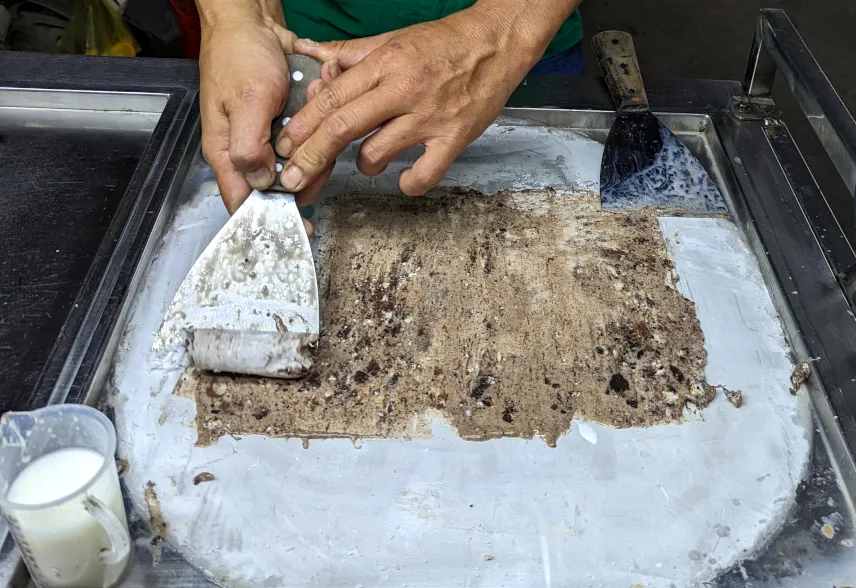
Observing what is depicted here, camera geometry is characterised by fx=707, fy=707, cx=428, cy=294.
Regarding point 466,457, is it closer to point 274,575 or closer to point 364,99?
point 274,575

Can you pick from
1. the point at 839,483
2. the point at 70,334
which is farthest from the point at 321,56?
the point at 839,483

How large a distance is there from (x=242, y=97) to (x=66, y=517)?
55 centimetres

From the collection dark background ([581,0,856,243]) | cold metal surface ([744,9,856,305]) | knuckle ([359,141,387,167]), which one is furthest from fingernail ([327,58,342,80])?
dark background ([581,0,856,243])

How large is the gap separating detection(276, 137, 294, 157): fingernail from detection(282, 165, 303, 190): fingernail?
27mm

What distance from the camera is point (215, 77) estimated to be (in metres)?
0.95

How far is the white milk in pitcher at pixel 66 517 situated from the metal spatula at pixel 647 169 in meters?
0.74

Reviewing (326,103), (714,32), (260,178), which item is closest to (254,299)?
(260,178)

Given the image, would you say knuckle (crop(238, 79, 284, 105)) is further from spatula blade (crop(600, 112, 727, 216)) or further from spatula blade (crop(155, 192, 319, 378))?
spatula blade (crop(600, 112, 727, 216))

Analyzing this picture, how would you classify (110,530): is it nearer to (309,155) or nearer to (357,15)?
(309,155)

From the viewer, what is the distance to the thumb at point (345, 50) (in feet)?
3.20

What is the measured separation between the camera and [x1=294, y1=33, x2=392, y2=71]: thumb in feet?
3.20

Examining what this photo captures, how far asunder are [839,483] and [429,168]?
60 cm

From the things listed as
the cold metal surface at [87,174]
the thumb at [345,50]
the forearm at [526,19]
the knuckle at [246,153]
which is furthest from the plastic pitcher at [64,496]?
the forearm at [526,19]

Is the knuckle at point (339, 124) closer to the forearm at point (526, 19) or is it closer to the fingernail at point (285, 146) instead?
the fingernail at point (285, 146)
